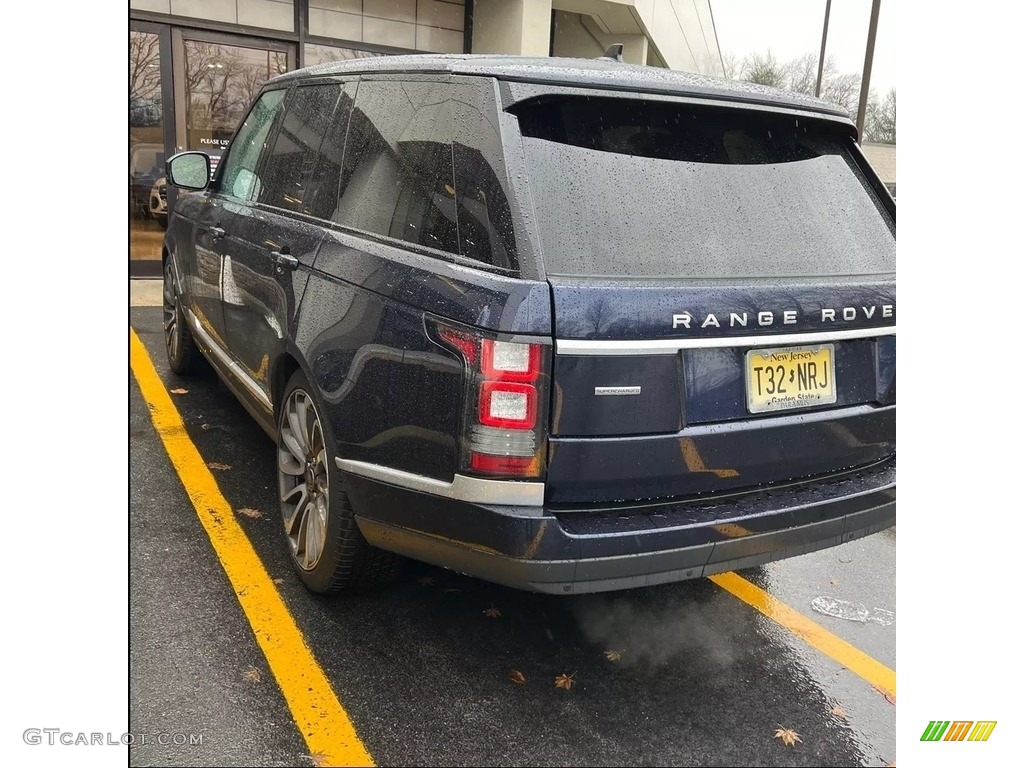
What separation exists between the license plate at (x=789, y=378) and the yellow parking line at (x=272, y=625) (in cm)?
153

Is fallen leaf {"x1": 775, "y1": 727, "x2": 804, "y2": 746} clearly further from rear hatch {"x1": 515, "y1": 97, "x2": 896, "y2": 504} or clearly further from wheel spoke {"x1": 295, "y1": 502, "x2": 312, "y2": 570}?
wheel spoke {"x1": 295, "y1": 502, "x2": 312, "y2": 570}

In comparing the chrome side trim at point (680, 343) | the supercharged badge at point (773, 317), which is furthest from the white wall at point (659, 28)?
the chrome side trim at point (680, 343)

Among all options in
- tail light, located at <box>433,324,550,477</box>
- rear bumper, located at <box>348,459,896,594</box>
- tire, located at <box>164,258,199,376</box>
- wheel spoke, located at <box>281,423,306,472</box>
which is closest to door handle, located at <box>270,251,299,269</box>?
wheel spoke, located at <box>281,423,306,472</box>

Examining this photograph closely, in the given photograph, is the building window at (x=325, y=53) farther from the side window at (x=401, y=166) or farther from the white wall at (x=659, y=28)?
the side window at (x=401, y=166)

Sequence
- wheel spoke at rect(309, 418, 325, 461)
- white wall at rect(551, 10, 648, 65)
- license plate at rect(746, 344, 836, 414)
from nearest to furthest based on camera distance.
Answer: license plate at rect(746, 344, 836, 414) → wheel spoke at rect(309, 418, 325, 461) → white wall at rect(551, 10, 648, 65)

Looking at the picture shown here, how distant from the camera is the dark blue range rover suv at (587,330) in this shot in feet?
7.86

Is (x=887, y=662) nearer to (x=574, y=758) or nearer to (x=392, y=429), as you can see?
(x=574, y=758)

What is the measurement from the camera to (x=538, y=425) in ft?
7.77

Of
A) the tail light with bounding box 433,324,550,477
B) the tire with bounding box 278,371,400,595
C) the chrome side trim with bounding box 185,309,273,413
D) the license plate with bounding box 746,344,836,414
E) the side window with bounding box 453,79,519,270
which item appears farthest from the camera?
the chrome side trim with bounding box 185,309,273,413

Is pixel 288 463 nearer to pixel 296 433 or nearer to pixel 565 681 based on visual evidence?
pixel 296 433

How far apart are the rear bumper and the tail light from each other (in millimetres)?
134

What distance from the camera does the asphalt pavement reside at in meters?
2.53

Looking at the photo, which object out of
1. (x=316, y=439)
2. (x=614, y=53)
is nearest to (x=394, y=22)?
(x=614, y=53)

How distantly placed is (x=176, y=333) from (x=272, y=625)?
3.16 metres
